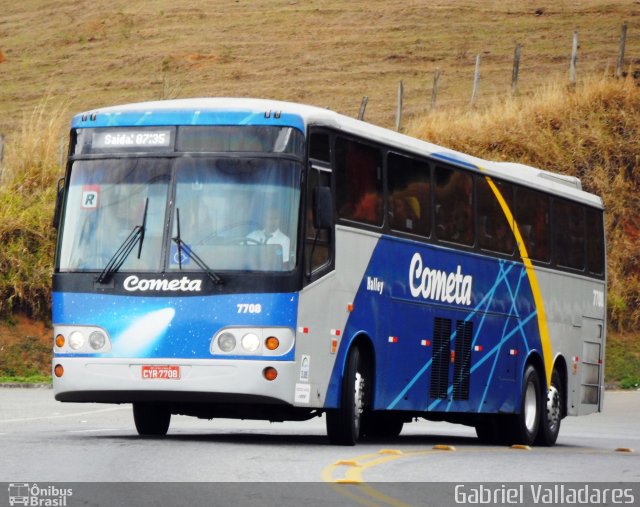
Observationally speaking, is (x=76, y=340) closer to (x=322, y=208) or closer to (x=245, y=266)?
(x=245, y=266)

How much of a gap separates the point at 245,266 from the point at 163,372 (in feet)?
4.43

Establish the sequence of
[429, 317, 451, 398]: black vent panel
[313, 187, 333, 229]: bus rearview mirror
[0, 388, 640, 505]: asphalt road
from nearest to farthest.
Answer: [0, 388, 640, 505]: asphalt road, [313, 187, 333, 229]: bus rearview mirror, [429, 317, 451, 398]: black vent panel

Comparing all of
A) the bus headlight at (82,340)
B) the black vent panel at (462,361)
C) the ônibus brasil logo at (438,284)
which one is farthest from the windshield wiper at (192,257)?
the black vent panel at (462,361)

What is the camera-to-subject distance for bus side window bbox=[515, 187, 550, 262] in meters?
22.3

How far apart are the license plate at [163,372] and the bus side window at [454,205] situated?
4.62 metres

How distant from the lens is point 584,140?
45.9m

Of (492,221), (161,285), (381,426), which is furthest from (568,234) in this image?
(161,285)

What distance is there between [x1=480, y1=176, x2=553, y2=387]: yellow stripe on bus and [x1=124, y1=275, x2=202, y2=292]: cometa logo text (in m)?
5.90

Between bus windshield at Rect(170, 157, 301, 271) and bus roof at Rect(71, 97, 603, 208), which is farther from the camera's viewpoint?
bus roof at Rect(71, 97, 603, 208)

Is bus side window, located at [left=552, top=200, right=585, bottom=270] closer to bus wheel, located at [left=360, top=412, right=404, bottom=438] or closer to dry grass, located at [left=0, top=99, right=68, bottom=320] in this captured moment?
bus wheel, located at [left=360, top=412, right=404, bottom=438]

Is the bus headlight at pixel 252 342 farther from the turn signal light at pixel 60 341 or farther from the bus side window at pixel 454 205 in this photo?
the bus side window at pixel 454 205

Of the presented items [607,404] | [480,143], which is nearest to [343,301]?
[607,404]

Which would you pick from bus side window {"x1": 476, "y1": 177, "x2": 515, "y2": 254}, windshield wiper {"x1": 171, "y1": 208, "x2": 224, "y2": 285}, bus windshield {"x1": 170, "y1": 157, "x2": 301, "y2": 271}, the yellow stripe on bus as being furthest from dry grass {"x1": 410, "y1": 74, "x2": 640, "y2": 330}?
windshield wiper {"x1": 171, "y1": 208, "x2": 224, "y2": 285}

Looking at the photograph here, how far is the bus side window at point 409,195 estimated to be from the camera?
62.0 ft
